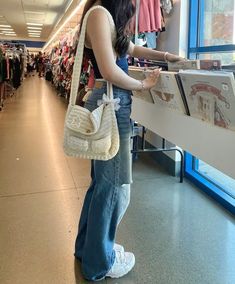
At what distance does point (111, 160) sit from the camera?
152 centimetres

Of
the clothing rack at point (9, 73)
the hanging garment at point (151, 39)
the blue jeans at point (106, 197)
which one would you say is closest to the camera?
the blue jeans at point (106, 197)

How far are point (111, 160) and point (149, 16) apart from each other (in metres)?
2.00

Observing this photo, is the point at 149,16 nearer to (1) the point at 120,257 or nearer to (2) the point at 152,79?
(2) the point at 152,79

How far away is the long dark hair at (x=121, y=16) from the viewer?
54.8 inches

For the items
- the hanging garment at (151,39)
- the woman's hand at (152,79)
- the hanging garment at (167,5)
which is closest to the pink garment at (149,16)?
the hanging garment at (167,5)

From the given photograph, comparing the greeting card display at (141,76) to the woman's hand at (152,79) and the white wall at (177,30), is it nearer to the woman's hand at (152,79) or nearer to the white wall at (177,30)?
the woman's hand at (152,79)

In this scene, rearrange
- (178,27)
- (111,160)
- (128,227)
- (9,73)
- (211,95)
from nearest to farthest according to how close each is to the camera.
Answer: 1. (211,95)
2. (111,160)
3. (128,227)
4. (178,27)
5. (9,73)

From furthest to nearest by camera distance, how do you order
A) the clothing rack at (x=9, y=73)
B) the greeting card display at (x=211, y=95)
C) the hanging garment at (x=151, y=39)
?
1. the clothing rack at (x=9, y=73)
2. the hanging garment at (x=151, y=39)
3. the greeting card display at (x=211, y=95)

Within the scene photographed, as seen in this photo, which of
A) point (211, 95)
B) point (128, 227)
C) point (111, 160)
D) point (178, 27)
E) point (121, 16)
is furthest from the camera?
point (178, 27)

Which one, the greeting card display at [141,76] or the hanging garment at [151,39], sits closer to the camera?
the greeting card display at [141,76]

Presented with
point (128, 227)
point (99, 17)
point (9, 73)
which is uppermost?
point (99, 17)

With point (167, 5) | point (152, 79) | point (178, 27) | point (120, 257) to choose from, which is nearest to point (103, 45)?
point (152, 79)

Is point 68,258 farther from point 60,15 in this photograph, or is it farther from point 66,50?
point 60,15

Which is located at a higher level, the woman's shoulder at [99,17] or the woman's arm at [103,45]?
the woman's shoulder at [99,17]
